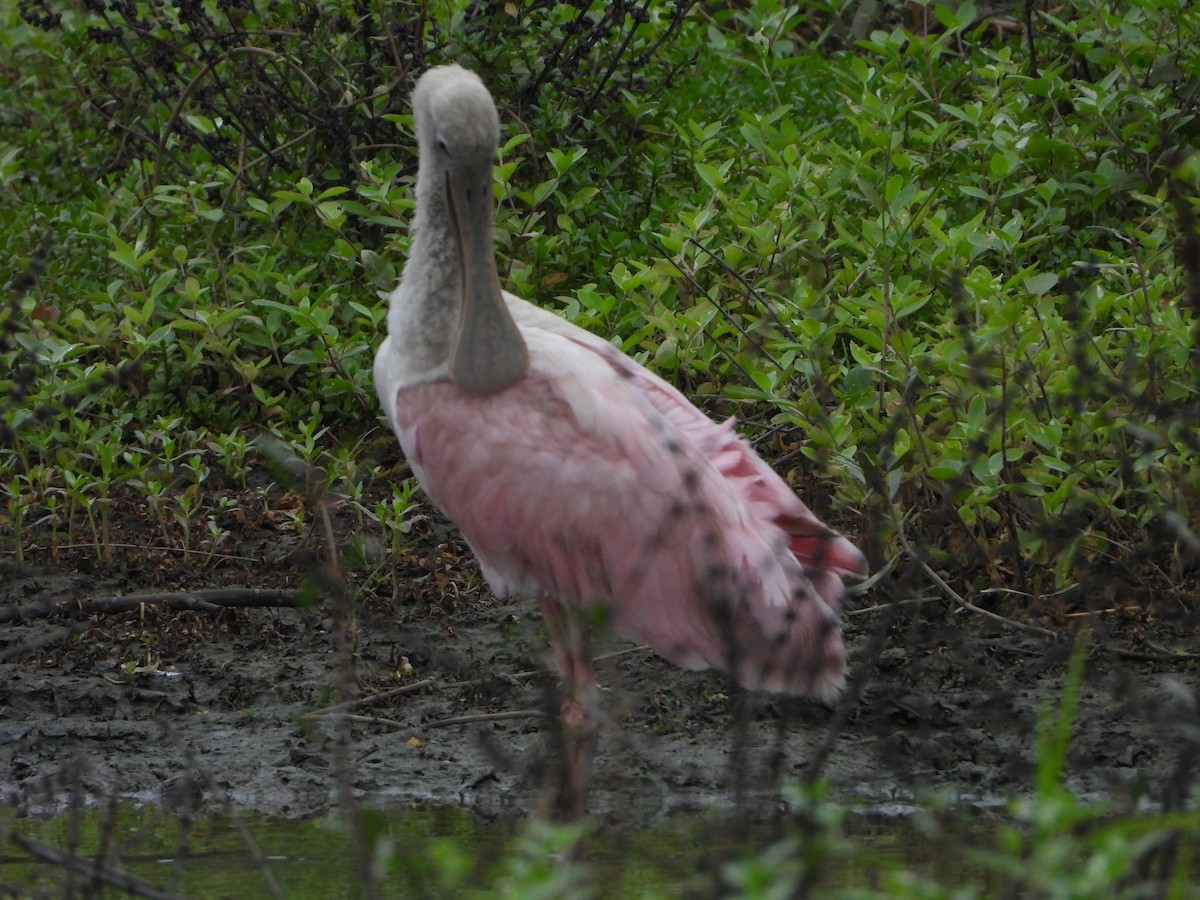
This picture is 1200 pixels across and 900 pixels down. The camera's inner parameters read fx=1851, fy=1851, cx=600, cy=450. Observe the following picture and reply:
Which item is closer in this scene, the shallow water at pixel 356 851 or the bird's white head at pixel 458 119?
the shallow water at pixel 356 851

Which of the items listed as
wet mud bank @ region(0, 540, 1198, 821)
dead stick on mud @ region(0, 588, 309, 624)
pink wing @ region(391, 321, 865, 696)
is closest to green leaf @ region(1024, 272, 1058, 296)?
wet mud bank @ region(0, 540, 1198, 821)

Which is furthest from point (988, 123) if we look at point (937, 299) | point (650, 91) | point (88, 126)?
point (88, 126)

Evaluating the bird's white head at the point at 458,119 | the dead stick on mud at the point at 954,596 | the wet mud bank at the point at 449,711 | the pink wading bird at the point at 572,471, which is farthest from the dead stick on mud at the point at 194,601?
the dead stick on mud at the point at 954,596

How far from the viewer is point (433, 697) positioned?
5.55 m

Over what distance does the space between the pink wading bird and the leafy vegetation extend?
0.40m

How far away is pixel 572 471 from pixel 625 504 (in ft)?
0.52

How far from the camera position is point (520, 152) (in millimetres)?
7516

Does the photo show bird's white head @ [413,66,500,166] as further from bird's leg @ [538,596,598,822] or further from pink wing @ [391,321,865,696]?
bird's leg @ [538,596,598,822]

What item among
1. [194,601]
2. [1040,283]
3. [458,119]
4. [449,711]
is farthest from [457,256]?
[1040,283]

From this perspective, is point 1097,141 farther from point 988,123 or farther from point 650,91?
point 650,91

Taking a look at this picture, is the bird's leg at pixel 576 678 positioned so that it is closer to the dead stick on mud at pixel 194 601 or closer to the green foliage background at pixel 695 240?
the green foliage background at pixel 695 240

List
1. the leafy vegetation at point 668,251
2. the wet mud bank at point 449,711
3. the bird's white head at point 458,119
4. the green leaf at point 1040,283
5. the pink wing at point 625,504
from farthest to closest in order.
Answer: the green leaf at point 1040,283 → the leafy vegetation at point 668,251 → the wet mud bank at point 449,711 → the bird's white head at point 458,119 → the pink wing at point 625,504

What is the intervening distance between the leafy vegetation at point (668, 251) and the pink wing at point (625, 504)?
1.25ft

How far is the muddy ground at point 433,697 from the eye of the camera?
4965 mm
